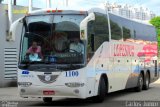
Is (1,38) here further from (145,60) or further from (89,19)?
(89,19)

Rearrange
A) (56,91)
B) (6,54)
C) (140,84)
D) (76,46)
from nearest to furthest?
(56,91)
(76,46)
(140,84)
(6,54)

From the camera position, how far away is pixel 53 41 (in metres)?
14.2

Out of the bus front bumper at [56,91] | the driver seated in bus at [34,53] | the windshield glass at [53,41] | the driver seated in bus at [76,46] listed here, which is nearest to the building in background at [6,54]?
the windshield glass at [53,41]

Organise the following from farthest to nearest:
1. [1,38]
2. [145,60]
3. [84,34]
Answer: [1,38] → [145,60] → [84,34]

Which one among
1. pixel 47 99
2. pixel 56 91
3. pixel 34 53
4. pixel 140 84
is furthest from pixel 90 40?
pixel 140 84

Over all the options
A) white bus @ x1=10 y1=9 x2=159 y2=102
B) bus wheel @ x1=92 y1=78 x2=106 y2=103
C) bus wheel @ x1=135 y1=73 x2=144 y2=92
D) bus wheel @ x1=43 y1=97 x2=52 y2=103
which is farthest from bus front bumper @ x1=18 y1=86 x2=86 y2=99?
bus wheel @ x1=135 y1=73 x2=144 y2=92

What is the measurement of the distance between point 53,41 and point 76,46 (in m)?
0.77

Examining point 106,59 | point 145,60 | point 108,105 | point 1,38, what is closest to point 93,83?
point 108,105

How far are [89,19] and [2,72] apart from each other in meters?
13.8

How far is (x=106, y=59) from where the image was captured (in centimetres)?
1639

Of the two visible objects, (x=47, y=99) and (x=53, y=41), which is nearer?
(x=53, y=41)

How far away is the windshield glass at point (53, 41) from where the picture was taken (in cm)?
1398

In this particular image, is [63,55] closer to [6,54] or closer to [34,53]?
[34,53]

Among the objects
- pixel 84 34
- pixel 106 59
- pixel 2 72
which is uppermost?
pixel 84 34
